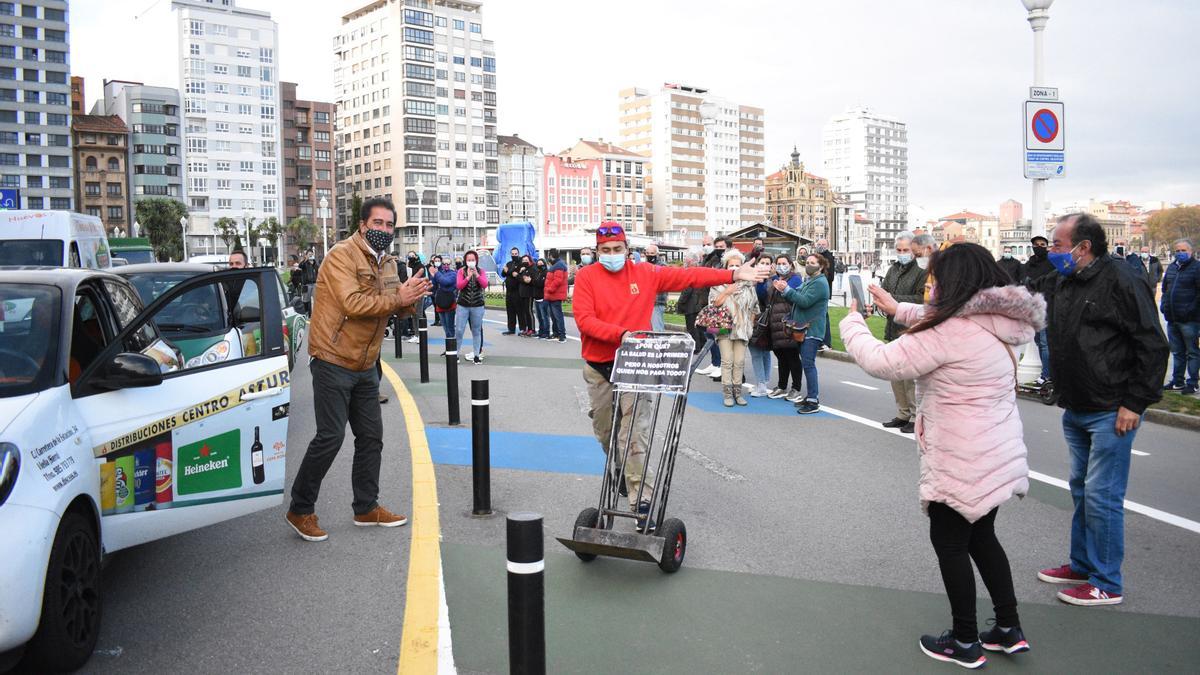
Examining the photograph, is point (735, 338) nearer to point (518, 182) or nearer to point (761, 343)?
point (761, 343)

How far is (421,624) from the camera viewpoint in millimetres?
4480

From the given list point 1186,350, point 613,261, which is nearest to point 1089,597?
point 613,261

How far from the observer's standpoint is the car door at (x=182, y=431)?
4.41 m

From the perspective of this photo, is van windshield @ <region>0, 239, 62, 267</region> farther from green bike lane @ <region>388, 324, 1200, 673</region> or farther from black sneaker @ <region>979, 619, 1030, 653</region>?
black sneaker @ <region>979, 619, 1030, 653</region>

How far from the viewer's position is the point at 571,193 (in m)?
148

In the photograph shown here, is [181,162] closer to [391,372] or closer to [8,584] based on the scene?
[391,372]

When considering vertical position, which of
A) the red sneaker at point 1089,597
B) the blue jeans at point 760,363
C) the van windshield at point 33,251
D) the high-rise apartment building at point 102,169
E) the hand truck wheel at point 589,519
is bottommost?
the red sneaker at point 1089,597

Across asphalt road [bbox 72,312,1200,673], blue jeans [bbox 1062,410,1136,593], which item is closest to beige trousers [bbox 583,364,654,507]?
asphalt road [bbox 72,312,1200,673]

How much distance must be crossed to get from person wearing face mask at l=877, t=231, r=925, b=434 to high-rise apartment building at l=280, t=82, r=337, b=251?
122453 mm

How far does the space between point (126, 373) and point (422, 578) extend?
1870 millimetres

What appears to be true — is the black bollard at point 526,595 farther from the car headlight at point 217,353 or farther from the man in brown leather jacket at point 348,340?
the car headlight at point 217,353

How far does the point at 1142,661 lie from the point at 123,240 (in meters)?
36.3

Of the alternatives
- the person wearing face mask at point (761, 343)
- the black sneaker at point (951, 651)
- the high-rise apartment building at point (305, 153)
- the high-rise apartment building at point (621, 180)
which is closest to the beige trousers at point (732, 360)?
the person wearing face mask at point (761, 343)

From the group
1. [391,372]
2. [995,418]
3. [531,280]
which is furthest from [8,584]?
[531,280]
